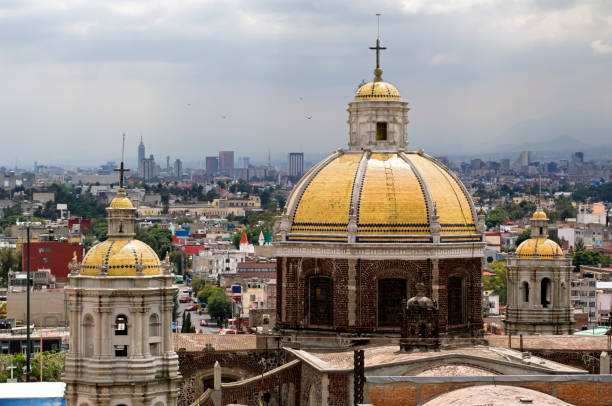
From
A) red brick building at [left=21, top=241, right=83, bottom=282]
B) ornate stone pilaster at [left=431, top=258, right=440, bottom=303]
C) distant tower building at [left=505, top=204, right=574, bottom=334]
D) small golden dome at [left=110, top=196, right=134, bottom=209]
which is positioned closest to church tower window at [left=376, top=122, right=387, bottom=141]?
ornate stone pilaster at [left=431, top=258, right=440, bottom=303]

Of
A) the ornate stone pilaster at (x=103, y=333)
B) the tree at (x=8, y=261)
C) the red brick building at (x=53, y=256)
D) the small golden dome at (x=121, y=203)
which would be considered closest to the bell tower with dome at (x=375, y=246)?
the small golden dome at (x=121, y=203)

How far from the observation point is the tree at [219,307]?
131875 mm

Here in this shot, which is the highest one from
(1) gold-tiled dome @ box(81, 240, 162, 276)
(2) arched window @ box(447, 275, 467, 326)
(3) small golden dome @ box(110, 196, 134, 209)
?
(3) small golden dome @ box(110, 196, 134, 209)

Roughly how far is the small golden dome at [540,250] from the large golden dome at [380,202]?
10.5 metres

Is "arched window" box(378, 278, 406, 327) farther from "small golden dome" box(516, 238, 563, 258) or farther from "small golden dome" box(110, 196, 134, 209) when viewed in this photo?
"small golden dome" box(516, 238, 563, 258)

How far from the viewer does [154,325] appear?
1871 inches

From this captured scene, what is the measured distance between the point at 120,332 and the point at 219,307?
3360 inches

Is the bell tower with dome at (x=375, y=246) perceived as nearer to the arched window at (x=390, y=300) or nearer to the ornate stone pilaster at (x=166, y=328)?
the arched window at (x=390, y=300)

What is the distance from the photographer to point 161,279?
4756cm

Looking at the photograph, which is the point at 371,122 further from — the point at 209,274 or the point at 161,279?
the point at 209,274

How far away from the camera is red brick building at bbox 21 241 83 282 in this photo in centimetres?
13375

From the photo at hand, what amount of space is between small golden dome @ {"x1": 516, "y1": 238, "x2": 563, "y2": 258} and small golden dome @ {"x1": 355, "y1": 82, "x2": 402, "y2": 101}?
11246mm

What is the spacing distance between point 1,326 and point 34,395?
48.8 meters

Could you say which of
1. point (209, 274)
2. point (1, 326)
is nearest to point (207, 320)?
point (1, 326)
